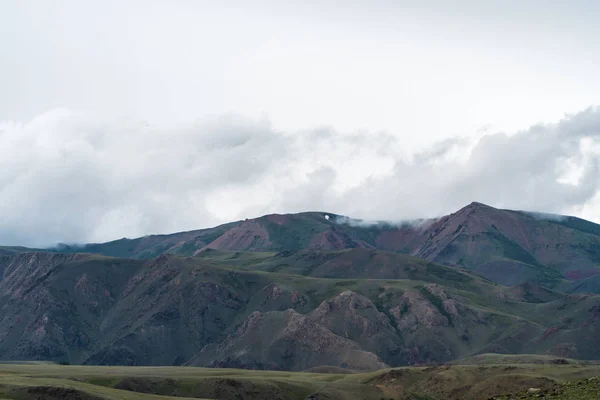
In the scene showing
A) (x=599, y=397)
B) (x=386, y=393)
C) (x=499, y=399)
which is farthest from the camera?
(x=386, y=393)

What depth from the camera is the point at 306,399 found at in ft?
645

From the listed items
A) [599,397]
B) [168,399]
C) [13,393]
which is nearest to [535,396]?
[599,397]

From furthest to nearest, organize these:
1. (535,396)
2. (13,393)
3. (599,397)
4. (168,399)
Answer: (168,399) → (13,393) → (535,396) → (599,397)

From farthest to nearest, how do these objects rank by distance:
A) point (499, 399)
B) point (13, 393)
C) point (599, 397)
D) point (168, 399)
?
1. point (168, 399)
2. point (13, 393)
3. point (499, 399)
4. point (599, 397)

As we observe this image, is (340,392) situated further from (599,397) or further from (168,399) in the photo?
(599,397)

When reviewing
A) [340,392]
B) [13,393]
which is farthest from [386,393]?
[13,393]

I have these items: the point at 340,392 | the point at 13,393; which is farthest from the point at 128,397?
the point at 340,392

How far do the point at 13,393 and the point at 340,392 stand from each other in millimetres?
80925

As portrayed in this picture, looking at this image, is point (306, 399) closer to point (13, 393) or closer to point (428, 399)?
point (428, 399)

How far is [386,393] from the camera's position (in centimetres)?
19462

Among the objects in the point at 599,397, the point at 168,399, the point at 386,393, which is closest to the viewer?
the point at 599,397

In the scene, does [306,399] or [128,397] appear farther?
[306,399]

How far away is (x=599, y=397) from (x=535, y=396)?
30.6 ft

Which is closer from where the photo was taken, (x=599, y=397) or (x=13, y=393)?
(x=599, y=397)
